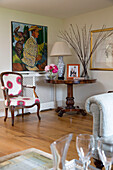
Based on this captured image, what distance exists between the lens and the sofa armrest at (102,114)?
84.7 inches

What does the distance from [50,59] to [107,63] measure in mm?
1423

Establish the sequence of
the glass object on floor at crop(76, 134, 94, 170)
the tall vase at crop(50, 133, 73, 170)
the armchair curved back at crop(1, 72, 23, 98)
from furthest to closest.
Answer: the armchair curved back at crop(1, 72, 23, 98) < the glass object on floor at crop(76, 134, 94, 170) < the tall vase at crop(50, 133, 73, 170)

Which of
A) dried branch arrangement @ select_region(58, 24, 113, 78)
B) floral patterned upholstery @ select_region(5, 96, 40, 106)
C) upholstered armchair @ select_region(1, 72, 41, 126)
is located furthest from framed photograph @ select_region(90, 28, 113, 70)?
floral patterned upholstery @ select_region(5, 96, 40, 106)

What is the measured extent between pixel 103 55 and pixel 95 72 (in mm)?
415

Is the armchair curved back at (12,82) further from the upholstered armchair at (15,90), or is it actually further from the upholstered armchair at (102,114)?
the upholstered armchair at (102,114)

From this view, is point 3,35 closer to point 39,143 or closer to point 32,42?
point 32,42

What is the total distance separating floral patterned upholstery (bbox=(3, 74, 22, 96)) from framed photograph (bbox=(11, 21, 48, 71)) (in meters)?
0.33

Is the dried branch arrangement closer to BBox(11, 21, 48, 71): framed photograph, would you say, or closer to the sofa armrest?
BBox(11, 21, 48, 71): framed photograph

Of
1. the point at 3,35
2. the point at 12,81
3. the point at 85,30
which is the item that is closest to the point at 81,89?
the point at 85,30

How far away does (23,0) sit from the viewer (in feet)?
13.5

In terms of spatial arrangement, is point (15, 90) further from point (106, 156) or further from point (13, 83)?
point (106, 156)

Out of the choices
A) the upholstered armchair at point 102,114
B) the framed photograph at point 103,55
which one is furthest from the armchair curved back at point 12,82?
the upholstered armchair at point 102,114

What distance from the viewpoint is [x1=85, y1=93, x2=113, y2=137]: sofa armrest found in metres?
2.15

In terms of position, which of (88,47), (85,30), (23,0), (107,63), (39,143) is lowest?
(39,143)
